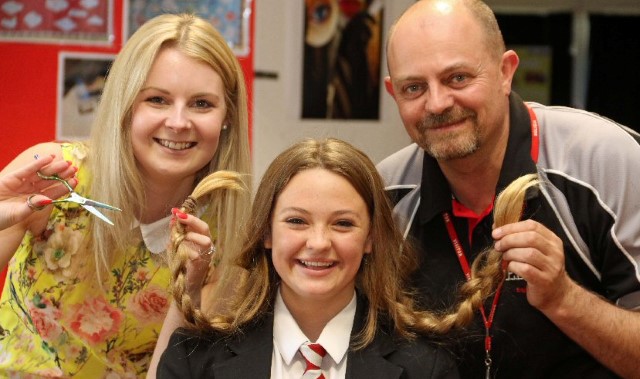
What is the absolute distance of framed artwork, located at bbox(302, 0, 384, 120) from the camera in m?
3.86

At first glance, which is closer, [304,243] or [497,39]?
[304,243]

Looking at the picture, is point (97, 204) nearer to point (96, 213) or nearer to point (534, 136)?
point (96, 213)

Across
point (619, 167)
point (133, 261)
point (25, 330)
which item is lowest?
point (25, 330)

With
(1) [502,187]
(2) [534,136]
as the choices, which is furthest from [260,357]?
(2) [534,136]

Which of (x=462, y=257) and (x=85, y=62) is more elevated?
(x=85, y=62)

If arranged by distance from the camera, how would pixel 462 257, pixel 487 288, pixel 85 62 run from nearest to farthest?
pixel 487 288, pixel 462 257, pixel 85 62

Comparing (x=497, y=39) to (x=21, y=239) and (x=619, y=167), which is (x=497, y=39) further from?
(x=21, y=239)

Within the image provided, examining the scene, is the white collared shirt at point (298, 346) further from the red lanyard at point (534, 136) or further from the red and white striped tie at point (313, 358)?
the red lanyard at point (534, 136)

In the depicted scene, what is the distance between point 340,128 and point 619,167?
1.69 metres

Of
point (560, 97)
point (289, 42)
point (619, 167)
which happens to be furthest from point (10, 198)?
point (560, 97)

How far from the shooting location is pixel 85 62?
3490 mm

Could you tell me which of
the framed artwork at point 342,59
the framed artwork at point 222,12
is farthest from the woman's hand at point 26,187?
the framed artwork at point 342,59

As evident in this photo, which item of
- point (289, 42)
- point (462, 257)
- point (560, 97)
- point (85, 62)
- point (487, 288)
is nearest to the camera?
point (487, 288)

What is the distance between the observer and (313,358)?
217cm
